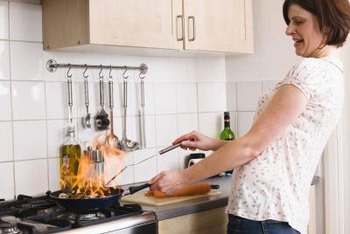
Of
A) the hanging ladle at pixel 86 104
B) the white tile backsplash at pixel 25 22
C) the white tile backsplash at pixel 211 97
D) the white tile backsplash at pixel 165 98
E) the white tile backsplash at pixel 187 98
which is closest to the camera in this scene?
the white tile backsplash at pixel 25 22

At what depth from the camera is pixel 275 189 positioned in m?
1.63

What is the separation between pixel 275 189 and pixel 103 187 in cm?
57

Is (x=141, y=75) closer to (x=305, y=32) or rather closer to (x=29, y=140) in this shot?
(x=29, y=140)

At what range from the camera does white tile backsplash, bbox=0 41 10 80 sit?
6.47 feet

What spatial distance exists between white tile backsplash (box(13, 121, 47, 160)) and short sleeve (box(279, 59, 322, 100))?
3.19ft

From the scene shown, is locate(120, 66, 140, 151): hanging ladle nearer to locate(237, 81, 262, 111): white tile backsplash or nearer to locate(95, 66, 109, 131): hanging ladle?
locate(95, 66, 109, 131): hanging ladle

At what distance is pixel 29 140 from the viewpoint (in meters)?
2.04

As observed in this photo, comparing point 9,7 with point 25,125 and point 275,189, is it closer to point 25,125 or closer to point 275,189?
point 25,125


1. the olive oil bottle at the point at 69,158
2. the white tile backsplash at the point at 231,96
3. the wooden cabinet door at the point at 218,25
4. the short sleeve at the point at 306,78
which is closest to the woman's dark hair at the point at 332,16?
the short sleeve at the point at 306,78

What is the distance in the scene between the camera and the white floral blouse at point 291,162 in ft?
5.31

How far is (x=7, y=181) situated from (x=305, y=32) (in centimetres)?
117

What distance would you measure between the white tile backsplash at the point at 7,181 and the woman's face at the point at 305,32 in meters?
1.11

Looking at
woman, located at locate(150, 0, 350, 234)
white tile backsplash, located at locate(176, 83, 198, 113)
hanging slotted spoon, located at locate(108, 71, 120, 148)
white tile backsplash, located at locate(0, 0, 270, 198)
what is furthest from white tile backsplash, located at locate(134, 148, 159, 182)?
woman, located at locate(150, 0, 350, 234)

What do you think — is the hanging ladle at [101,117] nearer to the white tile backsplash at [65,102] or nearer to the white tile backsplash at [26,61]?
the white tile backsplash at [65,102]
